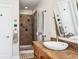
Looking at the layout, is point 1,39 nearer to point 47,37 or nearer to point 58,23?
point 47,37

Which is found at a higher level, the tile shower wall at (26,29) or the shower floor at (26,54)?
the tile shower wall at (26,29)

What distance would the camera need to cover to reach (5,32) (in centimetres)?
450

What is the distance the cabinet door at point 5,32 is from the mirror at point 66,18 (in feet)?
6.33

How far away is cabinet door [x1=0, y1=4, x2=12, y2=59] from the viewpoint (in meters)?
4.48

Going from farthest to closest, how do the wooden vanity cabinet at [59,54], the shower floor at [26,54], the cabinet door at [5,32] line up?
1. the shower floor at [26,54]
2. the cabinet door at [5,32]
3. the wooden vanity cabinet at [59,54]

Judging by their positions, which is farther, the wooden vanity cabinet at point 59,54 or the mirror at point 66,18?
the mirror at point 66,18

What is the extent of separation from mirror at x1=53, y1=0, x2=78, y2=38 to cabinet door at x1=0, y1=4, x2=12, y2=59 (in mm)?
1928

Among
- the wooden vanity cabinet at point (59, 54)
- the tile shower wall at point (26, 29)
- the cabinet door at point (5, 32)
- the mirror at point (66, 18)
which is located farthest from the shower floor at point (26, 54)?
the wooden vanity cabinet at point (59, 54)

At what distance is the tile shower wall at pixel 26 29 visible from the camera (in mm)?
7641

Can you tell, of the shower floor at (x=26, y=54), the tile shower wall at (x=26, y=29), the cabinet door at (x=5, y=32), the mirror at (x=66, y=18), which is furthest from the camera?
the tile shower wall at (x=26, y=29)

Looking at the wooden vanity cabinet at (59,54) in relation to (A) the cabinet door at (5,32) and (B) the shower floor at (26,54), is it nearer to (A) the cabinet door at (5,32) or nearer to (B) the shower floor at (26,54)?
(A) the cabinet door at (5,32)

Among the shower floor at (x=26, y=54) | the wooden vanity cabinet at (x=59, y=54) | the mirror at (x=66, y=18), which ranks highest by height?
the mirror at (x=66, y=18)

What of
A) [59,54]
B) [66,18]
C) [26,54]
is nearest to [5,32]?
[26,54]

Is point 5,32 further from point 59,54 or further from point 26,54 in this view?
point 59,54
